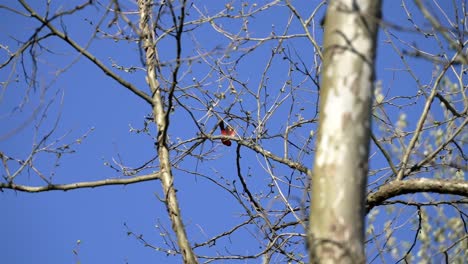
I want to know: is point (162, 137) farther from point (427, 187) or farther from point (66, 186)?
point (427, 187)

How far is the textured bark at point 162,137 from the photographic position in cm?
304

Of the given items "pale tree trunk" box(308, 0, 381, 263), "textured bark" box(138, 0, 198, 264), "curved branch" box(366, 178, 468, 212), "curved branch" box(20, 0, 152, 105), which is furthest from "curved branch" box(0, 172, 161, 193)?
"pale tree trunk" box(308, 0, 381, 263)

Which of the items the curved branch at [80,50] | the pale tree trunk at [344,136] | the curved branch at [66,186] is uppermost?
the curved branch at [80,50]

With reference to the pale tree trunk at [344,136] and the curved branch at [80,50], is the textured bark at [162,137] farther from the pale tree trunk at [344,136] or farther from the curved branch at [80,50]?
the pale tree trunk at [344,136]

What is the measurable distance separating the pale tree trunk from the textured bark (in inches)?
44.2

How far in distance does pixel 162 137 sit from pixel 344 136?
4.87 ft

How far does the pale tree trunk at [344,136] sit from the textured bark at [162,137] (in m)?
1.12

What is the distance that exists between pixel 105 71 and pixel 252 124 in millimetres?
1646

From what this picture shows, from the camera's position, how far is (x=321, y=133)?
2061mm

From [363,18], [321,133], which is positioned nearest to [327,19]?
[363,18]

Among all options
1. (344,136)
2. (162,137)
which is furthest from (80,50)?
(344,136)

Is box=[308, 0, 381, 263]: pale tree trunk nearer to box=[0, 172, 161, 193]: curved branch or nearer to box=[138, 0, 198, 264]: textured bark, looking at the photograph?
box=[138, 0, 198, 264]: textured bark

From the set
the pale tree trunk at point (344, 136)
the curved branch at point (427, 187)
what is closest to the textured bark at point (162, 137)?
the curved branch at point (427, 187)

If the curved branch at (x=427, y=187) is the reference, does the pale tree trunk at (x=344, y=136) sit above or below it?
below
